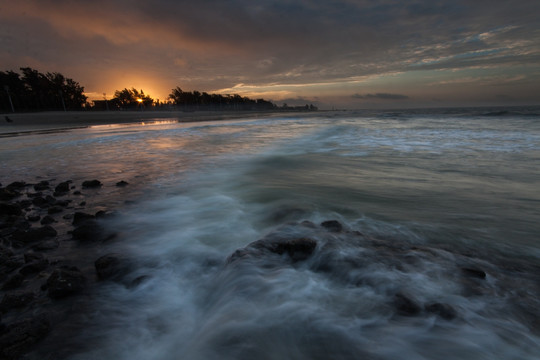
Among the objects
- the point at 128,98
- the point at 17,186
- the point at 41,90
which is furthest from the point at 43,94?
the point at 17,186

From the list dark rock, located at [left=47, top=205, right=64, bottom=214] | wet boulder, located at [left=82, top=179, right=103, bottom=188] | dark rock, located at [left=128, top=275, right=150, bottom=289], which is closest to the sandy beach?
wet boulder, located at [left=82, top=179, right=103, bottom=188]

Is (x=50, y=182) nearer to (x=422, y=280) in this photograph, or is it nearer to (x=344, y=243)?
(x=344, y=243)

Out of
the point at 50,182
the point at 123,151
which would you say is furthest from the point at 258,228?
the point at 123,151

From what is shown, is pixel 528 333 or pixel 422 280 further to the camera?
pixel 422 280

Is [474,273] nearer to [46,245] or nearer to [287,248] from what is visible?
[287,248]

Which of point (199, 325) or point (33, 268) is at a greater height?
point (33, 268)

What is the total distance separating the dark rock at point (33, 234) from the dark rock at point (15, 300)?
126 centimetres

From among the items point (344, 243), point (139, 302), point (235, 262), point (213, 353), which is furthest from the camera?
point (344, 243)

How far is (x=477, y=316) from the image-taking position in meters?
2.14

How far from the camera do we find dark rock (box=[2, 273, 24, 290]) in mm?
2486

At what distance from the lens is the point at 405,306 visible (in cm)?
225

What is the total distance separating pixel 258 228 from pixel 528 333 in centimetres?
296

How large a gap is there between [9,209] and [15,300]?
2738 millimetres

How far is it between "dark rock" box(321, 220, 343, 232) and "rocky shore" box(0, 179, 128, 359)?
2612mm
